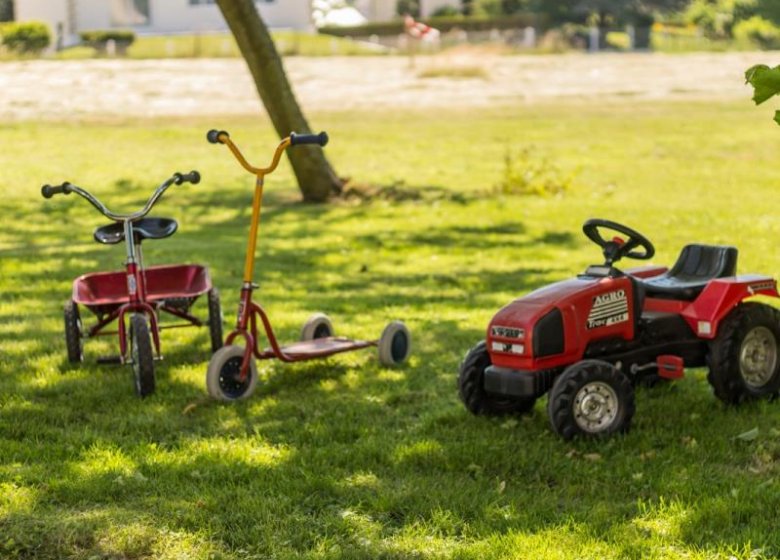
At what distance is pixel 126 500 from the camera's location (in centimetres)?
573

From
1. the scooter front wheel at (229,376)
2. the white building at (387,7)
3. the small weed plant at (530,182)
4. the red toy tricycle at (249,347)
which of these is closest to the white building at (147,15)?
the white building at (387,7)

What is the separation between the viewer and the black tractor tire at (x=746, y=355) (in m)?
7.07

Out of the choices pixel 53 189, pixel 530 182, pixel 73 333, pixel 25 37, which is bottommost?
pixel 530 182

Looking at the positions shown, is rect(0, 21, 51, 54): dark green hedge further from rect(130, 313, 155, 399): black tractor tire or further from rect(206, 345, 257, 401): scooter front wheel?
rect(206, 345, 257, 401): scooter front wheel

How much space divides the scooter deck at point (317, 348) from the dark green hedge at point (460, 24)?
50.1 meters

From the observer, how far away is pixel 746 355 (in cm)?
723

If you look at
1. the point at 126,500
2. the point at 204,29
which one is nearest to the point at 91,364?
the point at 126,500

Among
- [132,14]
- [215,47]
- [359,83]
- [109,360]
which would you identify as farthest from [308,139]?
[132,14]

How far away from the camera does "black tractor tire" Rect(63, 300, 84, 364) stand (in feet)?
27.2

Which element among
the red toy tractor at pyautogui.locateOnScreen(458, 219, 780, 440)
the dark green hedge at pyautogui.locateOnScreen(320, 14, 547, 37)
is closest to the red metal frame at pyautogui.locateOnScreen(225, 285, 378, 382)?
the red toy tractor at pyautogui.locateOnScreen(458, 219, 780, 440)

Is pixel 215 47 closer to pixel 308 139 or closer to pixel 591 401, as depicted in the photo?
pixel 308 139

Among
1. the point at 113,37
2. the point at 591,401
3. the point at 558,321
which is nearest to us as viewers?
the point at 591,401

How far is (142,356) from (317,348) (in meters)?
1.08

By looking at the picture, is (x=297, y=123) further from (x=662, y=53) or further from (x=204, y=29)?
(x=204, y=29)
